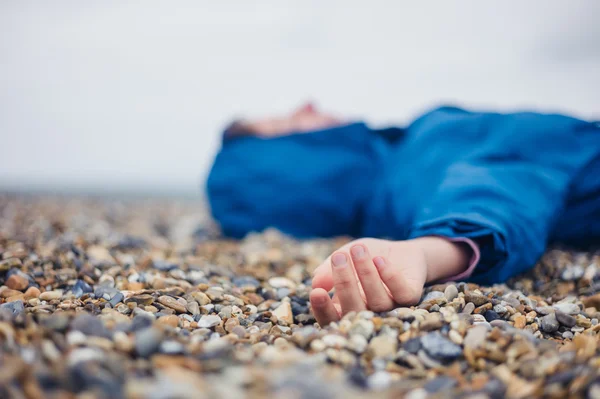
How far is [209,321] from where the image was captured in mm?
1293

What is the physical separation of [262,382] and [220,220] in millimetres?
2633

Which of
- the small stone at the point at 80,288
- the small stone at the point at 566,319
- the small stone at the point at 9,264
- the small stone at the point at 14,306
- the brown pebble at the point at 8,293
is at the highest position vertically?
the small stone at the point at 9,264

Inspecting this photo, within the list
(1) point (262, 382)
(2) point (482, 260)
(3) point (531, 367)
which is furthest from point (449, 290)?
(1) point (262, 382)

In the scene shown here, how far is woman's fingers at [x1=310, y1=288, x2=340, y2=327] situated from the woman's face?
2428 mm

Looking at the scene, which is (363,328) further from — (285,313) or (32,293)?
(32,293)

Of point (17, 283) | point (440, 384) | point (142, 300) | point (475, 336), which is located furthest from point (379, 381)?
point (17, 283)

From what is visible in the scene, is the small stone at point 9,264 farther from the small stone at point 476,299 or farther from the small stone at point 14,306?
the small stone at point 476,299

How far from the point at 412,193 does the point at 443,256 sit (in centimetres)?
90

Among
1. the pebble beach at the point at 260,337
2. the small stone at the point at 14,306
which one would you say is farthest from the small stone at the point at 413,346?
the small stone at the point at 14,306

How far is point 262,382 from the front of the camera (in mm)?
771

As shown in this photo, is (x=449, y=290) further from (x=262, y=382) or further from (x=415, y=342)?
(x=262, y=382)

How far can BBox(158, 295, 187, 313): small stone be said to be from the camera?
1.36m

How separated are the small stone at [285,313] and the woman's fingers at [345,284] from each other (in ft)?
0.69

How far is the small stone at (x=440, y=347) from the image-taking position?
104 cm
